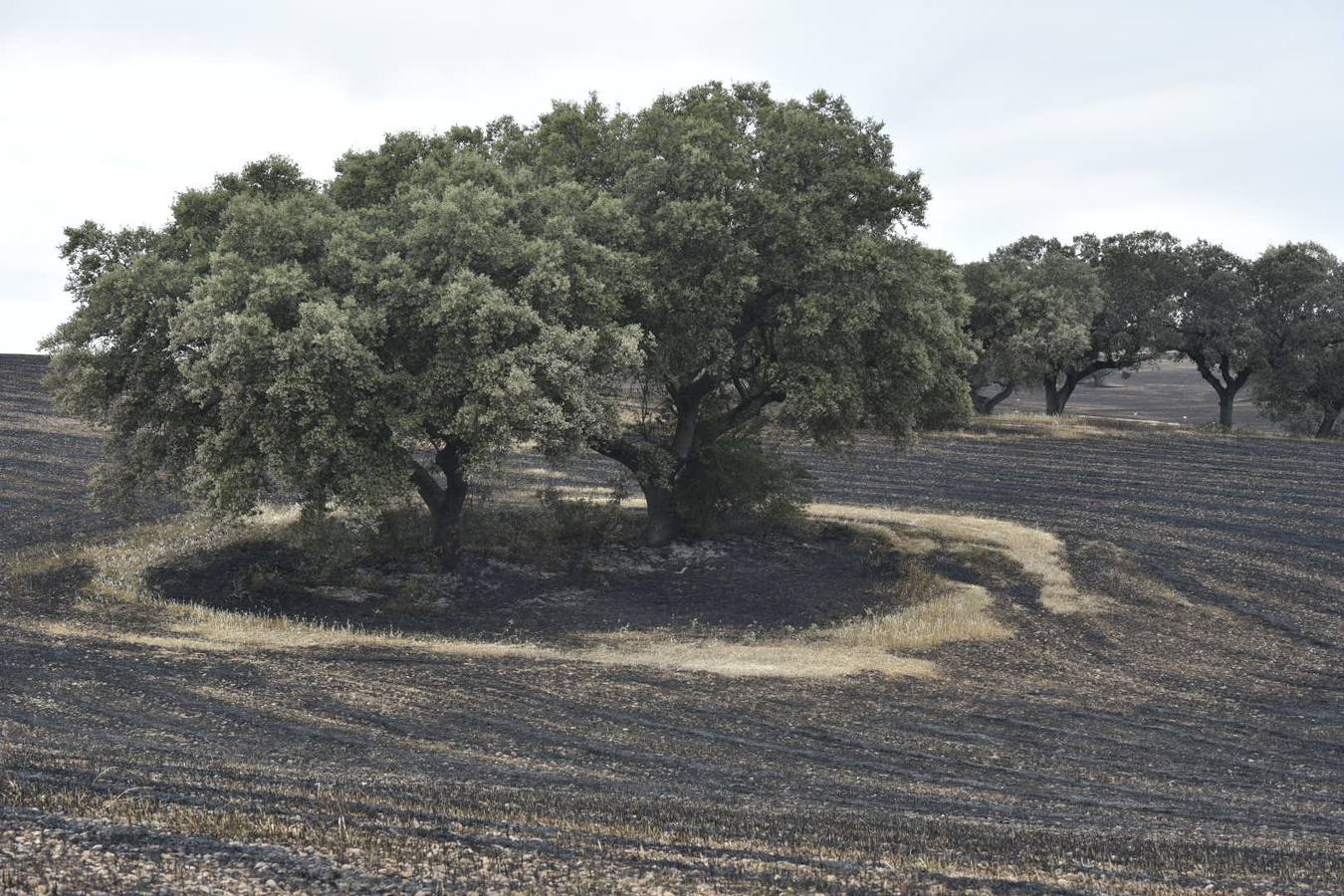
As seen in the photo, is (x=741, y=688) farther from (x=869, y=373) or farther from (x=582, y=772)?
(x=869, y=373)

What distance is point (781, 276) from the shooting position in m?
33.6

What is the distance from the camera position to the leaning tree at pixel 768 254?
33.1 m

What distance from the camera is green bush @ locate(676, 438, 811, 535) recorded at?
1513 inches

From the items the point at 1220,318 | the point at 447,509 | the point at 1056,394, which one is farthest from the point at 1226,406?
the point at 447,509

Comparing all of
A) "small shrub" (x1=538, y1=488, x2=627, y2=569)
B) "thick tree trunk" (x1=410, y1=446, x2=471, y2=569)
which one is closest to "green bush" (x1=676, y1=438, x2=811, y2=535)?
"small shrub" (x1=538, y1=488, x2=627, y2=569)

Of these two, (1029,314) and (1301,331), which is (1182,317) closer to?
(1301,331)

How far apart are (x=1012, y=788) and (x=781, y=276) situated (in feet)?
A: 64.4

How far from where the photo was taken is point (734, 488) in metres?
38.6

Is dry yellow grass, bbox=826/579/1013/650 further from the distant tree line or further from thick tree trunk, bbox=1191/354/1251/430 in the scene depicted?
thick tree trunk, bbox=1191/354/1251/430

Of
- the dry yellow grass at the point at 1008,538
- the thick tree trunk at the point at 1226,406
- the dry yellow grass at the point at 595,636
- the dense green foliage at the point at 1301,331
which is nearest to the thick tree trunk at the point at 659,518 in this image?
the dry yellow grass at the point at 1008,538

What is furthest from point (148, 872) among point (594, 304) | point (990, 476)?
point (990, 476)

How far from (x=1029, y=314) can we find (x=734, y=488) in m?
41.3

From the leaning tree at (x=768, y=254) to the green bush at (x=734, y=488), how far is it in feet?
4.96

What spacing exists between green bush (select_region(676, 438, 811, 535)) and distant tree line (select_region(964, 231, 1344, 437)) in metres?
36.9
